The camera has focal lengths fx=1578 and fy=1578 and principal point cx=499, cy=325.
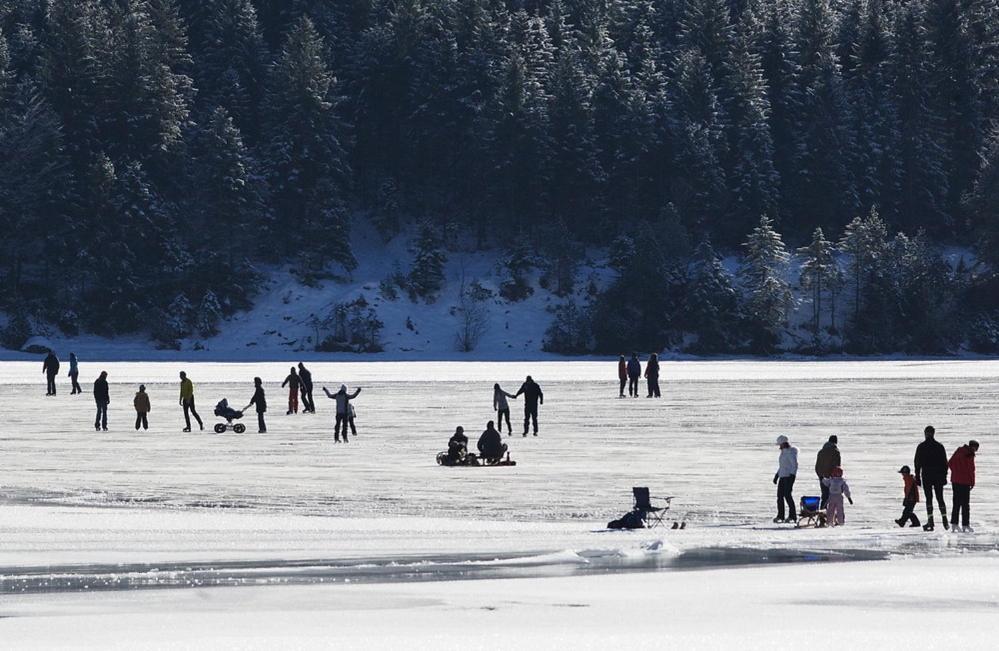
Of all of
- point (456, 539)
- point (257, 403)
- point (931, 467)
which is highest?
point (257, 403)

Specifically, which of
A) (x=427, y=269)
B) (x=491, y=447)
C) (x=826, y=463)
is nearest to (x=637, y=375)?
(x=491, y=447)

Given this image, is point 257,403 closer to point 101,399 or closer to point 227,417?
point 227,417

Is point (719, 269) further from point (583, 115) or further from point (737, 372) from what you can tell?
point (737, 372)

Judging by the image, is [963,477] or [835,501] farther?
[835,501]

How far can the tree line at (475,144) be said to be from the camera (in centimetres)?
9819

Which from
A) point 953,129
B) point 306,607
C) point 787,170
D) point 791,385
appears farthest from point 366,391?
point 953,129

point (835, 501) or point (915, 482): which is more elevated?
point (915, 482)

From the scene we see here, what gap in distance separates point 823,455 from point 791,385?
3736 cm

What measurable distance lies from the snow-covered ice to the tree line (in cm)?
5988

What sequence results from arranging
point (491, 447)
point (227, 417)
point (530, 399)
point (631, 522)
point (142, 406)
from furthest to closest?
point (142, 406)
point (227, 417)
point (530, 399)
point (491, 447)
point (631, 522)

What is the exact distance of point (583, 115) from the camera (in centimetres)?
10538

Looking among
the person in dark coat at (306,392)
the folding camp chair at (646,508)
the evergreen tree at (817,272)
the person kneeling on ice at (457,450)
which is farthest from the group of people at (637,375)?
the evergreen tree at (817,272)

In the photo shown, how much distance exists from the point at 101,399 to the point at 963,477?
2217 cm

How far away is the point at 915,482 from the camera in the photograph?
830 inches
